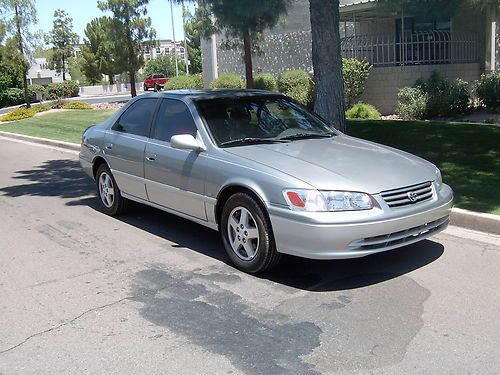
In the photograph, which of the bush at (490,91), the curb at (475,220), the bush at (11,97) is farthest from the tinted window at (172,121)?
the bush at (11,97)

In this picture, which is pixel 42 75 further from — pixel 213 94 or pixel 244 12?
→ pixel 213 94

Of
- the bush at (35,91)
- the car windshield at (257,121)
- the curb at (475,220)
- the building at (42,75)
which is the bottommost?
the curb at (475,220)

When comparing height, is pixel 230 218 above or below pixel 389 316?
above

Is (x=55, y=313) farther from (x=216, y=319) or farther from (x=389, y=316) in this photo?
(x=389, y=316)

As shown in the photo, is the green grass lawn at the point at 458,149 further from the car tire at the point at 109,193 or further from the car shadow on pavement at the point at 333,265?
the car tire at the point at 109,193

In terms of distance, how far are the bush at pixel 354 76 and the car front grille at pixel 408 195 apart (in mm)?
13030

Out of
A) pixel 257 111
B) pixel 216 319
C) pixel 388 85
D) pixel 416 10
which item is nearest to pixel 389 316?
pixel 216 319

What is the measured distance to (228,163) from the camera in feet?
17.5

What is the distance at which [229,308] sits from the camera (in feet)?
14.9

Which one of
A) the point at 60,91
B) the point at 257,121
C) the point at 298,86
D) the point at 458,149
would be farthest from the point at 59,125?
the point at 60,91

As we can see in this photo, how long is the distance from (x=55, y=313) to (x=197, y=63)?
80.3m

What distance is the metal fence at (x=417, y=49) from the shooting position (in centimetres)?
1866

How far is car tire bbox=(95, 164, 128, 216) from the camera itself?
24.1 feet

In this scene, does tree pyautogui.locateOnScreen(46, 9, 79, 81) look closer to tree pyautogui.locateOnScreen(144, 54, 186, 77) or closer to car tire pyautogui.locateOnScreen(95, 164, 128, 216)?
tree pyautogui.locateOnScreen(144, 54, 186, 77)
